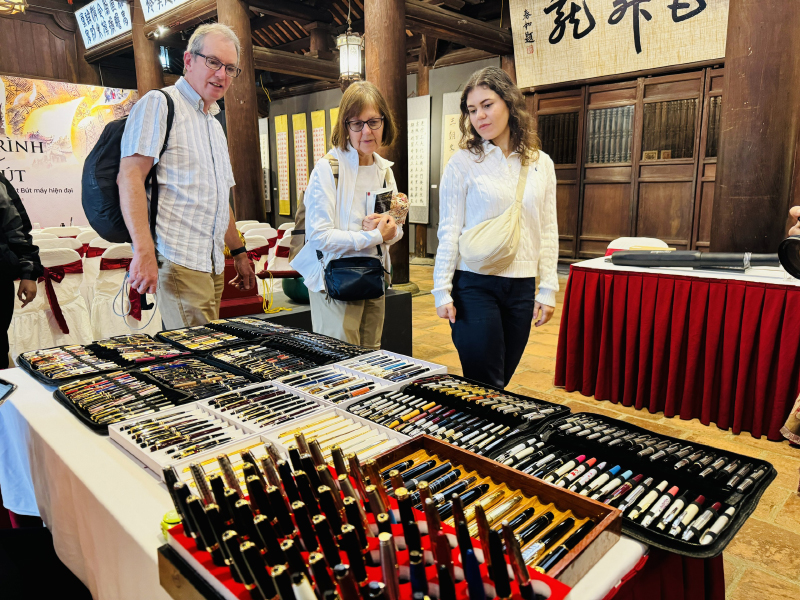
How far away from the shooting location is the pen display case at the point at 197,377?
4.17ft

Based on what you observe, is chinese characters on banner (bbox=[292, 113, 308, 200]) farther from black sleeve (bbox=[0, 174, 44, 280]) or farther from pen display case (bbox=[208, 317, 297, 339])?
pen display case (bbox=[208, 317, 297, 339])

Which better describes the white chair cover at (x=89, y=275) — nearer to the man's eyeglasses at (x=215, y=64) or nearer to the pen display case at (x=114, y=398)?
the man's eyeglasses at (x=215, y=64)

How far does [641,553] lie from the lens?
0.73 meters

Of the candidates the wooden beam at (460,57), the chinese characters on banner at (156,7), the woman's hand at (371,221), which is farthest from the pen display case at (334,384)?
the wooden beam at (460,57)

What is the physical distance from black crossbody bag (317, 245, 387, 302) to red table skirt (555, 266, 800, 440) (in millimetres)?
1542

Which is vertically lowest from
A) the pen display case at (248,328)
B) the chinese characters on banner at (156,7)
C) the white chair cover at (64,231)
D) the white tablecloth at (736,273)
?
the pen display case at (248,328)

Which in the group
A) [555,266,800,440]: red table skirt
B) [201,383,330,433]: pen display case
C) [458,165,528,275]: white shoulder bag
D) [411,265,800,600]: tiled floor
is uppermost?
[458,165,528,275]: white shoulder bag

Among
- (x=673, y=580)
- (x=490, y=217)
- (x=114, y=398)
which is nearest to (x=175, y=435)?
(x=114, y=398)

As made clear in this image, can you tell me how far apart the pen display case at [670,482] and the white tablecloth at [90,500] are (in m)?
0.08

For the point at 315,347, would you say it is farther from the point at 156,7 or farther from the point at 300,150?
the point at 300,150

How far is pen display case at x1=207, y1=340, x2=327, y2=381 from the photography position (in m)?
1.40

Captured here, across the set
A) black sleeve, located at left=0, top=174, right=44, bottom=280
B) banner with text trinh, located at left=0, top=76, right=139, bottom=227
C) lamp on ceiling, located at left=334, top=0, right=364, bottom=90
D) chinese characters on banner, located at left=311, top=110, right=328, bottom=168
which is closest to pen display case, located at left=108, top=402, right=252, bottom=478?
black sleeve, located at left=0, top=174, right=44, bottom=280

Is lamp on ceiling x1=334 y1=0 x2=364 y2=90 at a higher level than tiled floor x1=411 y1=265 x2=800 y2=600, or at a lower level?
higher

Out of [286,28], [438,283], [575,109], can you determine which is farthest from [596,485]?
[286,28]
